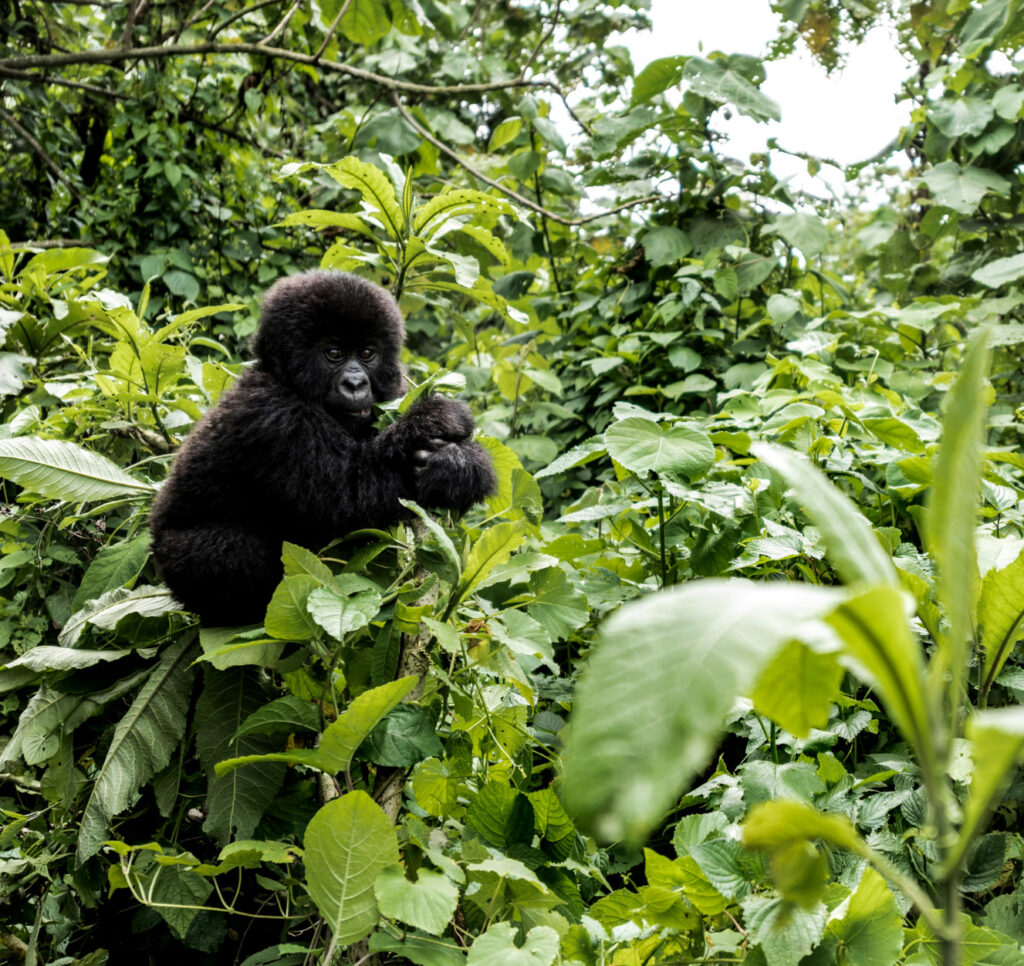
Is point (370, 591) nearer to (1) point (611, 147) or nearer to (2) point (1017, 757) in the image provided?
(2) point (1017, 757)

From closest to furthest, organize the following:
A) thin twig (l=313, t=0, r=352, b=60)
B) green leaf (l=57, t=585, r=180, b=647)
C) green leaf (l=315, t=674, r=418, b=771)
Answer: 1. green leaf (l=315, t=674, r=418, b=771)
2. green leaf (l=57, t=585, r=180, b=647)
3. thin twig (l=313, t=0, r=352, b=60)

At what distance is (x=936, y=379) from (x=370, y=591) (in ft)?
7.09

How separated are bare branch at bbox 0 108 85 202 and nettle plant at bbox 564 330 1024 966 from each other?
462 cm

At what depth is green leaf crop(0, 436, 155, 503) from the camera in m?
1.81

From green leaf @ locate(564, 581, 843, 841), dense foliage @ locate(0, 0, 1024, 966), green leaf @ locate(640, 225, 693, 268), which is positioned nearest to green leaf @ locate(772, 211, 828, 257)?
dense foliage @ locate(0, 0, 1024, 966)

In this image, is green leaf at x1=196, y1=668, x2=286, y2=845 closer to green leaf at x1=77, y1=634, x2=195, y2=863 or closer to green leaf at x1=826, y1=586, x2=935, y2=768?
green leaf at x1=77, y1=634, x2=195, y2=863

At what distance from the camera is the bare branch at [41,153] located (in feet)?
13.5

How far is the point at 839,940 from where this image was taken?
1.15 metres

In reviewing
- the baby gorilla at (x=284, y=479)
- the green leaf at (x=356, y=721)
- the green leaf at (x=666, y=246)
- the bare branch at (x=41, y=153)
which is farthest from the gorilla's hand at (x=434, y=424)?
the bare branch at (x=41, y=153)

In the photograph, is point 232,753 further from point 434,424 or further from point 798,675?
point 798,675

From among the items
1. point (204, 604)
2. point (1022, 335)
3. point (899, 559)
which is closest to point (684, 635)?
point (899, 559)

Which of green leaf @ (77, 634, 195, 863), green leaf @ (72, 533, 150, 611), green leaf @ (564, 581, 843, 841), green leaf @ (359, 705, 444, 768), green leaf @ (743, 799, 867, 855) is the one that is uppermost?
green leaf @ (564, 581, 843, 841)

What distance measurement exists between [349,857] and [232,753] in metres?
0.58

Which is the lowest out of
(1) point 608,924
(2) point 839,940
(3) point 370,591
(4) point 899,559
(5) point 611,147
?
(1) point 608,924
